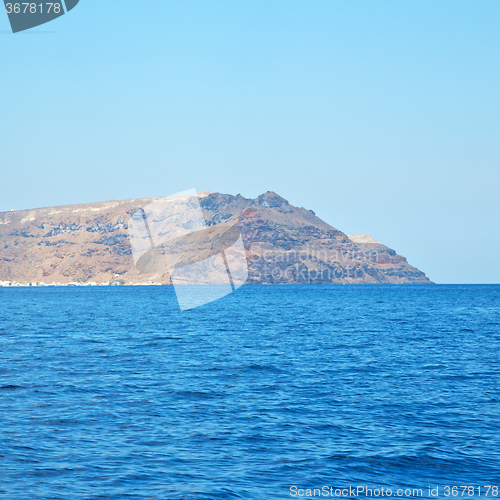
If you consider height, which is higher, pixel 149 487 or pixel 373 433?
pixel 149 487

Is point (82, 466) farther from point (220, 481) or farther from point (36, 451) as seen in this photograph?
point (220, 481)

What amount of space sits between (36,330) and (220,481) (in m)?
56.2

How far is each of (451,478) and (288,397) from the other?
12.1 m

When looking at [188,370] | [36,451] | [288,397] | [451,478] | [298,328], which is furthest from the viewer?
[298,328]

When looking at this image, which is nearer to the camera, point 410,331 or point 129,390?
point 129,390

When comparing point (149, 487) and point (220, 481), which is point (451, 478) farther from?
point (149, 487)

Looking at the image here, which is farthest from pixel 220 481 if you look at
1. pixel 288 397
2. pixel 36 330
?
pixel 36 330

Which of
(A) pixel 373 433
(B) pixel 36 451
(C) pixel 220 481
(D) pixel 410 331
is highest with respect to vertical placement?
(B) pixel 36 451

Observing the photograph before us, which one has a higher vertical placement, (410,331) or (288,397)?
(288,397)

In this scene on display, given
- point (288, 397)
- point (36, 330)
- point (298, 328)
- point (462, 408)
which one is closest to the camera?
point (462, 408)

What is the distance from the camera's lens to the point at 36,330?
67.6 metres

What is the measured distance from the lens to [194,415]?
25250mm

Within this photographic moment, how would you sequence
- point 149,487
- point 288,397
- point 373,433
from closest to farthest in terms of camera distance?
1. point 149,487
2. point 373,433
3. point 288,397

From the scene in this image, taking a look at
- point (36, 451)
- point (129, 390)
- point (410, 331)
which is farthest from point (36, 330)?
point (36, 451)
